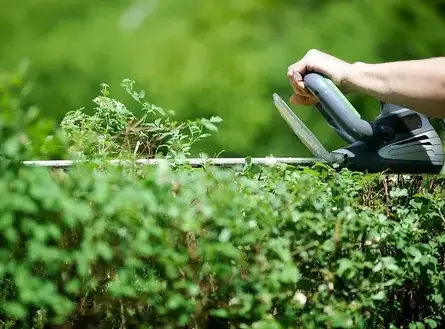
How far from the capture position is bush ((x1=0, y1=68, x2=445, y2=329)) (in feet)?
5.43

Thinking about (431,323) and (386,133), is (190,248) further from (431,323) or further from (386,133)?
(386,133)

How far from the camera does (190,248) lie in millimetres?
1803

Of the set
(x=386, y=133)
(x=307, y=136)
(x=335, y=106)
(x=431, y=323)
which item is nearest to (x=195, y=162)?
(x=307, y=136)

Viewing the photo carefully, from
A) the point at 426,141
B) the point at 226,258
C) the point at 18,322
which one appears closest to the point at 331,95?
the point at 426,141

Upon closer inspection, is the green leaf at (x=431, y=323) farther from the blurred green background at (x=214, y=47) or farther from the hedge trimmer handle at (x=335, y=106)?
the blurred green background at (x=214, y=47)

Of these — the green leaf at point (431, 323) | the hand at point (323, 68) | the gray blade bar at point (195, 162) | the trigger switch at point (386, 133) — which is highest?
the hand at point (323, 68)

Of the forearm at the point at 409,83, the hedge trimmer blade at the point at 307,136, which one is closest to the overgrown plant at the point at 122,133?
the hedge trimmer blade at the point at 307,136

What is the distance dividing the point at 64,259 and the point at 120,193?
0.23 metres

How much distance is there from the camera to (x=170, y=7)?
13.4ft

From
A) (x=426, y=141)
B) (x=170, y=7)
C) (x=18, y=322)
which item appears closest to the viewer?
(x=18, y=322)

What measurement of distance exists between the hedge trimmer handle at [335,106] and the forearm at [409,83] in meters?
0.09

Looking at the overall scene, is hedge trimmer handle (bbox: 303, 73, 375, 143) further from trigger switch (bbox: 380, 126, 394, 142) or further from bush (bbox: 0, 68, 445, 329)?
bush (bbox: 0, 68, 445, 329)

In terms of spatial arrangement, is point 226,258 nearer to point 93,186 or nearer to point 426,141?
point 93,186

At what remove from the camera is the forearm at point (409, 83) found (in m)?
2.24
